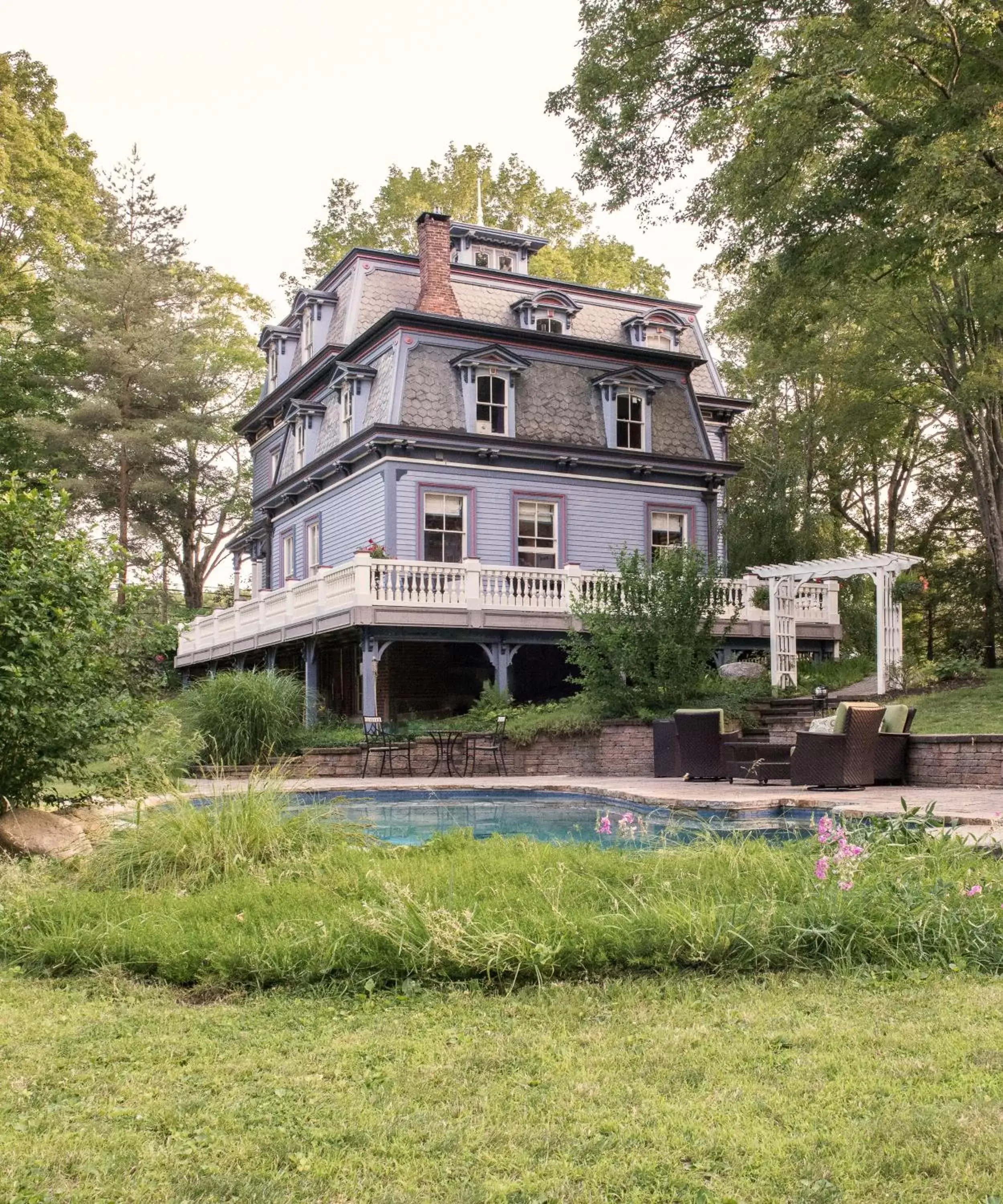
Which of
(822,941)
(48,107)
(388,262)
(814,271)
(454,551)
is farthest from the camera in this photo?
(48,107)

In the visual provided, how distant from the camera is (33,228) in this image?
30047 mm

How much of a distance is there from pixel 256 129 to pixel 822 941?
13062 mm

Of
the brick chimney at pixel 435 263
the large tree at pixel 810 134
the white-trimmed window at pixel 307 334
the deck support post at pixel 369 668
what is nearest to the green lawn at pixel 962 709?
the large tree at pixel 810 134

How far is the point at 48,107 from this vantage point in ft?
97.9

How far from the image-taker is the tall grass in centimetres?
438

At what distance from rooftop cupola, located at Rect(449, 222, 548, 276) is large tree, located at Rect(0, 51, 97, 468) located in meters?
11.1

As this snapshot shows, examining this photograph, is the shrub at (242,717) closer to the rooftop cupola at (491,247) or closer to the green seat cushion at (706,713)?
the green seat cushion at (706,713)

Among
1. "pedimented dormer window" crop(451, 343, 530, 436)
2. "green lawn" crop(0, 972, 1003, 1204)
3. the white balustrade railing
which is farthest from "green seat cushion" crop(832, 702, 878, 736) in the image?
"pedimented dormer window" crop(451, 343, 530, 436)

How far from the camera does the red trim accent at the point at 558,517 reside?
22500 mm

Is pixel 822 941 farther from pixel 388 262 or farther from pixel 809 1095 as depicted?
pixel 388 262

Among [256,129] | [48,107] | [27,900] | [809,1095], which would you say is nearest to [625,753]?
[256,129]

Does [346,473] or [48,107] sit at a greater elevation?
[48,107]

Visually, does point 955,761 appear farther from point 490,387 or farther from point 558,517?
point 490,387

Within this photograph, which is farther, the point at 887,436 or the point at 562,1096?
the point at 887,436
